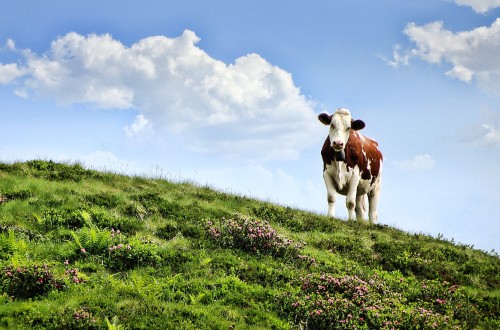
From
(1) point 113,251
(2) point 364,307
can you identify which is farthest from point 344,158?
(1) point 113,251

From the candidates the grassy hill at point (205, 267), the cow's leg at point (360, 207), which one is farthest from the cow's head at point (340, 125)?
the cow's leg at point (360, 207)

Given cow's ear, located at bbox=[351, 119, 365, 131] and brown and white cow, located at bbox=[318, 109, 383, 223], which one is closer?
brown and white cow, located at bbox=[318, 109, 383, 223]

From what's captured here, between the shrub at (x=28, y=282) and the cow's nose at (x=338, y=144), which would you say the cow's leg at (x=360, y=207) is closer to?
the cow's nose at (x=338, y=144)

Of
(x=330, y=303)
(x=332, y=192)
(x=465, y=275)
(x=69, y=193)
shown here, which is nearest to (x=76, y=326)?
(x=330, y=303)

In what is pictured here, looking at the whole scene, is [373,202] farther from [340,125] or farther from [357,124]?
[340,125]

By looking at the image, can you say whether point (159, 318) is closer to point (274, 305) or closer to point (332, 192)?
point (274, 305)

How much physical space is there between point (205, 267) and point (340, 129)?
388 inches

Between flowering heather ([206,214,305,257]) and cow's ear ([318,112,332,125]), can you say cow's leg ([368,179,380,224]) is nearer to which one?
cow's ear ([318,112,332,125])

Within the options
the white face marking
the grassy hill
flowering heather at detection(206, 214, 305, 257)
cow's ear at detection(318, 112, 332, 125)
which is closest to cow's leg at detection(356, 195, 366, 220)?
the white face marking

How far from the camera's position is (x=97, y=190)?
1853 centimetres

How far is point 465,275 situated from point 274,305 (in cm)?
708

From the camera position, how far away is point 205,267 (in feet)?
42.2

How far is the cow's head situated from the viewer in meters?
20.4

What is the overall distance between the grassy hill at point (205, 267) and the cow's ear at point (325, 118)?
393 cm
